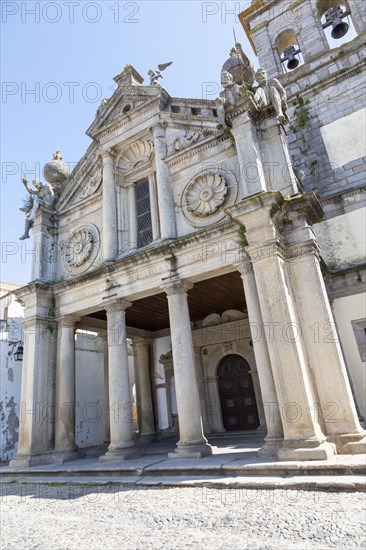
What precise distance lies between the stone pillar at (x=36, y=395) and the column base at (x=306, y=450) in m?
7.23

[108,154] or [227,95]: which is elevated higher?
[108,154]

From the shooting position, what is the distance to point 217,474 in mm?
6984

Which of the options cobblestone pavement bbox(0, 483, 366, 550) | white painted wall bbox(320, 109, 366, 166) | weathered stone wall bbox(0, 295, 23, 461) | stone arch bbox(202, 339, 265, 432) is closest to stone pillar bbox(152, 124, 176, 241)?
stone arch bbox(202, 339, 265, 432)

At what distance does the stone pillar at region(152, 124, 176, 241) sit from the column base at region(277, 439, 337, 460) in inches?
233

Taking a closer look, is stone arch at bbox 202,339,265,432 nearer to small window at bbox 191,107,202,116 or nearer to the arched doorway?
the arched doorway

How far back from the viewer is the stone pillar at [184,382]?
337 inches

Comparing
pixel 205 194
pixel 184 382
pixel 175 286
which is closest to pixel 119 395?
pixel 184 382

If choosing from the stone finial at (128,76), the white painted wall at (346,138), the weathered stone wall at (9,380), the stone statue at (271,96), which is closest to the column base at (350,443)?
the stone statue at (271,96)

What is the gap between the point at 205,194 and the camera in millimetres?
10250

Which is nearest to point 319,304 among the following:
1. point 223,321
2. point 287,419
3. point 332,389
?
point 332,389

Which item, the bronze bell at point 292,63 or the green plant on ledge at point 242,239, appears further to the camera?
the bronze bell at point 292,63

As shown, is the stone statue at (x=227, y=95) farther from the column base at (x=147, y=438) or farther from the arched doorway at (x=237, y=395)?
the column base at (x=147, y=438)

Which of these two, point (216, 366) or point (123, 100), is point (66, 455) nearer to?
point (216, 366)

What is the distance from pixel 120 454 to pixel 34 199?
9.46m
